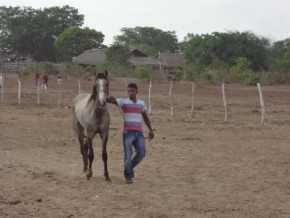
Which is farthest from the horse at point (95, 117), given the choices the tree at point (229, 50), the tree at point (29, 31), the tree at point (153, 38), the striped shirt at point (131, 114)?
the tree at point (153, 38)

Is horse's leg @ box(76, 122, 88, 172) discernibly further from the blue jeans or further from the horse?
the blue jeans

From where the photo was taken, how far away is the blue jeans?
29.5 ft

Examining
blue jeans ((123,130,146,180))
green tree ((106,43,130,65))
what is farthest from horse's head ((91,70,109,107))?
green tree ((106,43,130,65))

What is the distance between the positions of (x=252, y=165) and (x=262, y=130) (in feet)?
23.6

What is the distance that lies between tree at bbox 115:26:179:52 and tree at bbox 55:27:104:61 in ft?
106

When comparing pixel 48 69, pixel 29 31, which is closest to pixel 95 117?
pixel 48 69

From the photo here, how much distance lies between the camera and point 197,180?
9352mm

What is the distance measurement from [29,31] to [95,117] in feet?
259

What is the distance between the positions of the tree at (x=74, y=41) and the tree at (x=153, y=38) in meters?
32.4

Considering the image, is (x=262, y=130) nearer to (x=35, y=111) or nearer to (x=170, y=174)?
(x=170, y=174)

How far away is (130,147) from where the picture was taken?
9.06m

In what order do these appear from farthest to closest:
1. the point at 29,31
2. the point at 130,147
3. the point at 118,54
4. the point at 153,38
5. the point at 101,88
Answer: the point at 153,38 → the point at 29,31 → the point at 118,54 → the point at 130,147 → the point at 101,88

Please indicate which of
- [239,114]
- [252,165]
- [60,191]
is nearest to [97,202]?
[60,191]

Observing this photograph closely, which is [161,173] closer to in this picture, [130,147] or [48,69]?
[130,147]
